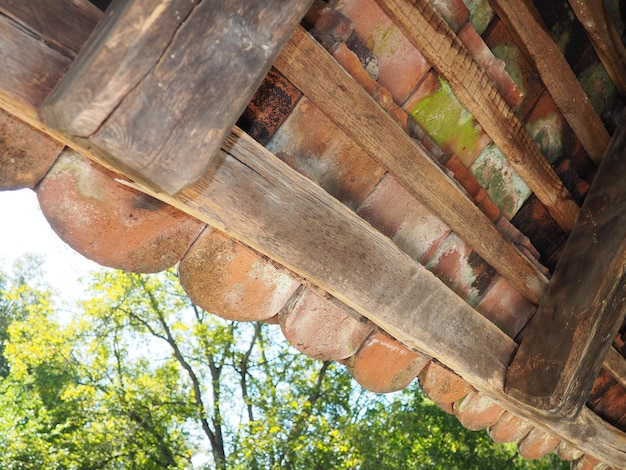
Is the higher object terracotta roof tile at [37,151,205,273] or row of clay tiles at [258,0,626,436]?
row of clay tiles at [258,0,626,436]

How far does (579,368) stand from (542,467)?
1028cm

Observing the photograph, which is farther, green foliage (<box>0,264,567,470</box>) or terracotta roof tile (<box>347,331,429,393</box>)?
green foliage (<box>0,264,567,470</box>)

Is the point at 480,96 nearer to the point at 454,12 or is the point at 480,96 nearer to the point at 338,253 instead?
the point at 454,12

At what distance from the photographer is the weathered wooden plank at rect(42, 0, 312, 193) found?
0.97 metres

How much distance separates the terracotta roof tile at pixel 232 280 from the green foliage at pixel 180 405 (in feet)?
27.2

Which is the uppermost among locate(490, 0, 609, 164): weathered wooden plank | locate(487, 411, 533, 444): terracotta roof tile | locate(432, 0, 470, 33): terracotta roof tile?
locate(490, 0, 609, 164): weathered wooden plank

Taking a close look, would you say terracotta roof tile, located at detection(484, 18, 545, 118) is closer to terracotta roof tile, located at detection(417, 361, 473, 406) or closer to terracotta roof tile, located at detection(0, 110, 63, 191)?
terracotta roof tile, located at detection(417, 361, 473, 406)

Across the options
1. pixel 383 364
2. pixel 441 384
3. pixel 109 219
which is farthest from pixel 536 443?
pixel 109 219

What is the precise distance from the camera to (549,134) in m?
2.14

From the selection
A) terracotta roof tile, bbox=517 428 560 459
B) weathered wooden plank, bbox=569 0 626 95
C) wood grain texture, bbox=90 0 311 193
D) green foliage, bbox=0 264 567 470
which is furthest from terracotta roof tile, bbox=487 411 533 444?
green foliage, bbox=0 264 567 470

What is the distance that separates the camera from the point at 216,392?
1227 cm

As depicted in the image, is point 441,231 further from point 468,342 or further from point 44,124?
point 44,124

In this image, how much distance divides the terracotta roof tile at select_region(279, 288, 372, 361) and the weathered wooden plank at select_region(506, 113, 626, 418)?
0.65 meters

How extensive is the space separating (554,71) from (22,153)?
1.58 metres
